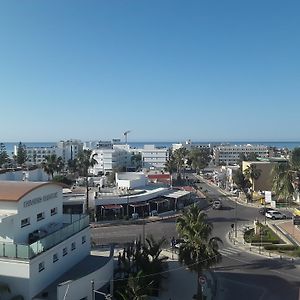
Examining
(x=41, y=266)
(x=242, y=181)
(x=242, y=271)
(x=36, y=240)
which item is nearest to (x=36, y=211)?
(x=36, y=240)

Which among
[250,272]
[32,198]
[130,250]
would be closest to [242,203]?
[250,272]

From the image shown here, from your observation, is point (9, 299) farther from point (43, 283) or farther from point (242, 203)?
point (242, 203)

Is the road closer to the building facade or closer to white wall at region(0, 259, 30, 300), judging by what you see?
the building facade

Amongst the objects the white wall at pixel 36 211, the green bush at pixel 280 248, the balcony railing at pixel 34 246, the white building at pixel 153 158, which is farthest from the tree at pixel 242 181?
the white building at pixel 153 158

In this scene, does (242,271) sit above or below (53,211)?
below

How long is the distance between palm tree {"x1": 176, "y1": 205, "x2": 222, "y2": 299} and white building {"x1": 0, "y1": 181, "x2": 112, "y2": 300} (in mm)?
5856

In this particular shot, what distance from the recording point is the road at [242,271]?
3108 centimetres

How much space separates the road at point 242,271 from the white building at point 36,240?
10.7m

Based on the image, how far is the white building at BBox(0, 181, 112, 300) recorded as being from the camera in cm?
2375

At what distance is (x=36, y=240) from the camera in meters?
26.6

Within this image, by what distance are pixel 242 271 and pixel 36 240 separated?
19.0 meters

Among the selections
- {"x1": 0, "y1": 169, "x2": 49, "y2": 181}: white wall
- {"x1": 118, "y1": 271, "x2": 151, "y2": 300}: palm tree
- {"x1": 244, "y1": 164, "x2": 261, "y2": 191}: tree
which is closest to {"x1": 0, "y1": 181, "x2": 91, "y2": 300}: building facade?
{"x1": 118, "y1": 271, "x2": 151, "y2": 300}: palm tree

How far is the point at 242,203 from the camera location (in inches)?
3088

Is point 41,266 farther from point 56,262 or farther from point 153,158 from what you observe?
point 153,158
